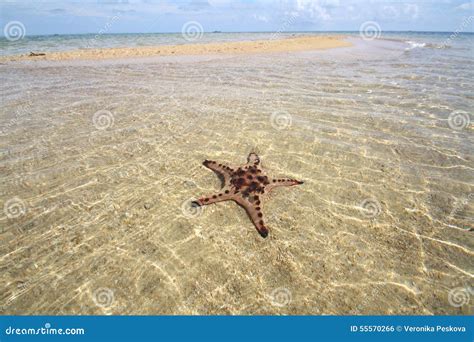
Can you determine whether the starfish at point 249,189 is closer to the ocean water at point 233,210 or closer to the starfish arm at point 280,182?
the starfish arm at point 280,182

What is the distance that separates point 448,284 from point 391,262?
29.2 inches

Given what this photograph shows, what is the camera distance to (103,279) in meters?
4.42

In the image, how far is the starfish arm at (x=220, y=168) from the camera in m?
6.27

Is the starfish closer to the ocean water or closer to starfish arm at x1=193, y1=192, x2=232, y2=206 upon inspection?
starfish arm at x1=193, y1=192, x2=232, y2=206

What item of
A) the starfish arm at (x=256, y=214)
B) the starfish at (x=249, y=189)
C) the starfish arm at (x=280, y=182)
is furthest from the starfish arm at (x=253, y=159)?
the starfish arm at (x=256, y=214)

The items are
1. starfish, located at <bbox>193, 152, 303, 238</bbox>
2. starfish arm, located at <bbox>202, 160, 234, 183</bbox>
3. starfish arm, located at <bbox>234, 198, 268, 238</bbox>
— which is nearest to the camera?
starfish arm, located at <bbox>234, 198, 268, 238</bbox>

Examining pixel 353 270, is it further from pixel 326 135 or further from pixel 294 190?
pixel 326 135

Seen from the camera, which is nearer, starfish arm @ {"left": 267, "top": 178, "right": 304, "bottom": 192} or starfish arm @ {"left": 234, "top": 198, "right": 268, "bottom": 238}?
starfish arm @ {"left": 234, "top": 198, "right": 268, "bottom": 238}

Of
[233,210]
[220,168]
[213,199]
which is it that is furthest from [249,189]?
[220,168]

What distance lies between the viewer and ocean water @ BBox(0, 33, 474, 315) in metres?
4.27

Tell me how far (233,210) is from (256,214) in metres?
0.54

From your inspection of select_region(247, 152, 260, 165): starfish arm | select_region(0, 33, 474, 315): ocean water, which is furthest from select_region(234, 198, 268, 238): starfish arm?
select_region(247, 152, 260, 165): starfish arm

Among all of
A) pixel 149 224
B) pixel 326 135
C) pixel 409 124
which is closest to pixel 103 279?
pixel 149 224
